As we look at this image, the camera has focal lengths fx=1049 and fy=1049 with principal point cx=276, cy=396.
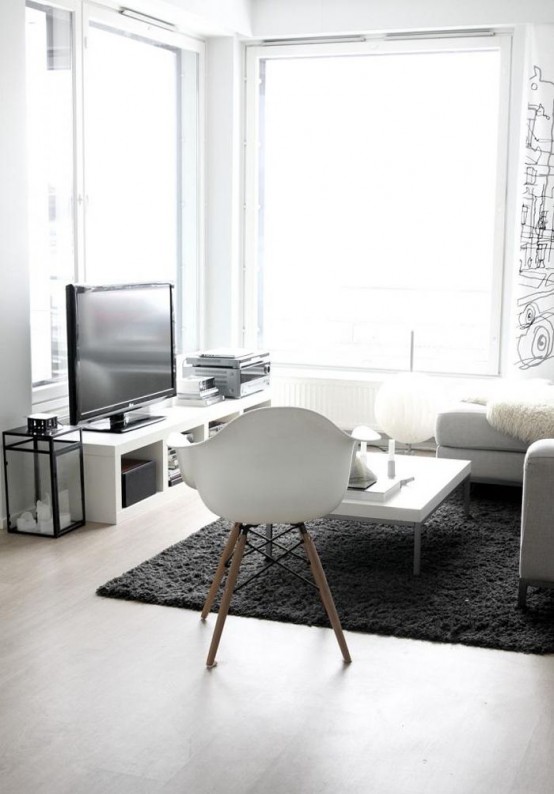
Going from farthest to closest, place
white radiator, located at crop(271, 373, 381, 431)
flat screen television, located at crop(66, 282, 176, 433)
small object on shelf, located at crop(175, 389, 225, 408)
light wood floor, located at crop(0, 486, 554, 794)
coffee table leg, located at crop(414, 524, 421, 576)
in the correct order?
white radiator, located at crop(271, 373, 381, 431) < small object on shelf, located at crop(175, 389, 225, 408) < flat screen television, located at crop(66, 282, 176, 433) < coffee table leg, located at crop(414, 524, 421, 576) < light wood floor, located at crop(0, 486, 554, 794)

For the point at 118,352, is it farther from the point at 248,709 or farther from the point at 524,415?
the point at 248,709

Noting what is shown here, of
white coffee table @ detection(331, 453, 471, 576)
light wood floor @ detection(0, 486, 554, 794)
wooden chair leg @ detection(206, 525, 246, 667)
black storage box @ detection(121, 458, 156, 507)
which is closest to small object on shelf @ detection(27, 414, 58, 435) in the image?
black storage box @ detection(121, 458, 156, 507)

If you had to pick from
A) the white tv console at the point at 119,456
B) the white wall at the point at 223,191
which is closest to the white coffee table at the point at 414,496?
the white tv console at the point at 119,456

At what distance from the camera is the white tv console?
16.3 ft

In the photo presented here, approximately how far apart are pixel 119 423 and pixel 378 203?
2594 millimetres

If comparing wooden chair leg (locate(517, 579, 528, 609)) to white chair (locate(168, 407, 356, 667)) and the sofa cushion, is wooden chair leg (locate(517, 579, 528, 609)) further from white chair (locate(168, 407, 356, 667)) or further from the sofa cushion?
the sofa cushion

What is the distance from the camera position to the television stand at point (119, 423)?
208 inches

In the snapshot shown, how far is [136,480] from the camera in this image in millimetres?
5203

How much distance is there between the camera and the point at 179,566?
168 inches

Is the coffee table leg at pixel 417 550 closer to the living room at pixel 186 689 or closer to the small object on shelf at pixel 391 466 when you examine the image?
the small object on shelf at pixel 391 466

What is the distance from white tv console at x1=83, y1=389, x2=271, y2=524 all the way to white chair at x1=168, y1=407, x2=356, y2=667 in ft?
5.55

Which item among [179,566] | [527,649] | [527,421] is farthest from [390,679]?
[527,421]

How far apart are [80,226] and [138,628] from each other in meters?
2.67

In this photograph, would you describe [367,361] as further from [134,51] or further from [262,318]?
[134,51]
